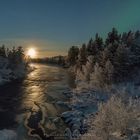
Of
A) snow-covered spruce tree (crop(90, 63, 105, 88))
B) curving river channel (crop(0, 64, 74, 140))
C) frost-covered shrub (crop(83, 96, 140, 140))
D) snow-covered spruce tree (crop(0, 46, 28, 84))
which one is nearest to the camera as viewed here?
frost-covered shrub (crop(83, 96, 140, 140))

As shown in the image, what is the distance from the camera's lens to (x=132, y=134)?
19.3m

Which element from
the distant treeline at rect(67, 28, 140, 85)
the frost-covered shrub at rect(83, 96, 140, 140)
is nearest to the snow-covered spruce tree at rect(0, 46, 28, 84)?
the distant treeline at rect(67, 28, 140, 85)

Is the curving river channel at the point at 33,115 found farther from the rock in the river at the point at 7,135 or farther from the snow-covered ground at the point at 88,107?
the snow-covered ground at the point at 88,107

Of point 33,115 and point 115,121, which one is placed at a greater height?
point 115,121

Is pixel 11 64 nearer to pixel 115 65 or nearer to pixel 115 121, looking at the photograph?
pixel 115 65

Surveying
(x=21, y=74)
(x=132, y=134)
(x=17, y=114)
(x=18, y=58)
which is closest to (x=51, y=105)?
(x=17, y=114)

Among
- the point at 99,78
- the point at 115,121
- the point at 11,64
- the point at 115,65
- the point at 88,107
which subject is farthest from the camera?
the point at 11,64

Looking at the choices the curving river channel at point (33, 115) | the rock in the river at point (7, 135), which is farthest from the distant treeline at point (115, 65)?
the rock in the river at point (7, 135)

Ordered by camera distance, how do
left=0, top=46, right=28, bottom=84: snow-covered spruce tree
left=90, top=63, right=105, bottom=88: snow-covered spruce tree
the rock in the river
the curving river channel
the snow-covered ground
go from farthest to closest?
1. left=0, top=46, right=28, bottom=84: snow-covered spruce tree
2. left=90, top=63, right=105, bottom=88: snow-covered spruce tree
3. the curving river channel
4. the rock in the river
5. the snow-covered ground

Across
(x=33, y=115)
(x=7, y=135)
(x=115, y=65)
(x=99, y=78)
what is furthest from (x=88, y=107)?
(x=115, y=65)

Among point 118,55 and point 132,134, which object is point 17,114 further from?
point 118,55

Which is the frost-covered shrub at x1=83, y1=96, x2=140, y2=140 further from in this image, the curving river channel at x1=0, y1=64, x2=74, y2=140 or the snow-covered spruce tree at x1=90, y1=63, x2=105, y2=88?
the snow-covered spruce tree at x1=90, y1=63, x2=105, y2=88

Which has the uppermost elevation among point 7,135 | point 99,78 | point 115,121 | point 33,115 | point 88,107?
point 99,78

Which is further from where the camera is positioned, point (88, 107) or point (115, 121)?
point (88, 107)
